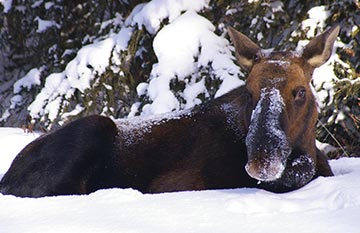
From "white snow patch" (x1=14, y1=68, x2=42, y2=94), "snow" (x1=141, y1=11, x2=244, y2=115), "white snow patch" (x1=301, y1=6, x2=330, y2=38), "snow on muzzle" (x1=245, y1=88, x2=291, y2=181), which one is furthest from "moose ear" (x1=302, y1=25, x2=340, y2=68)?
"white snow patch" (x1=14, y1=68, x2=42, y2=94)

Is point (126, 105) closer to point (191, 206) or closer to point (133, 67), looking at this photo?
point (133, 67)

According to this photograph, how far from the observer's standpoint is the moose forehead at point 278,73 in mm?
4730

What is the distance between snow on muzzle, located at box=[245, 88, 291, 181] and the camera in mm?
4230

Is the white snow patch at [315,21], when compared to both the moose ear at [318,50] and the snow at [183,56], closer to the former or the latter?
the snow at [183,56]

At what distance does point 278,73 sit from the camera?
479 centimetres

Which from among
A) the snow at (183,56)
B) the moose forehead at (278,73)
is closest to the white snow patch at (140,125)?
the moose forehead at (278,73)

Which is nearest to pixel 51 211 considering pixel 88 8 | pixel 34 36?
pixel 88 8

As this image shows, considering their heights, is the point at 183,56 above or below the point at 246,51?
below

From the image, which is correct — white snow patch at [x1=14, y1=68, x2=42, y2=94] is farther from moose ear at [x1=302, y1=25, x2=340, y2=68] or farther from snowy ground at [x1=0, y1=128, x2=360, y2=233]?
snowy ground at [x1=0, y1=128, x2=360, y2=233]

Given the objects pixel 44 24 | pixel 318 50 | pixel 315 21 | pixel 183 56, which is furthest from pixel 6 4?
pixel 318 50

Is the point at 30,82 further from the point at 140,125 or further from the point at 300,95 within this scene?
the point at 300,95

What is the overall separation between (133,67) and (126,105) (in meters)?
0.63

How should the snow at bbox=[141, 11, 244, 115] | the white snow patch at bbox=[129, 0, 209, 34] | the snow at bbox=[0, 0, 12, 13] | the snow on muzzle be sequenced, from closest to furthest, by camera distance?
the snow on muzzle
the snow at bbox=[141, 11, 244, 115]
the white snow patch at bbox=[129, 0, 209, 34]
the snow at bbox=[0, 0, 12, 13]

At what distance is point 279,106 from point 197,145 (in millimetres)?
971
